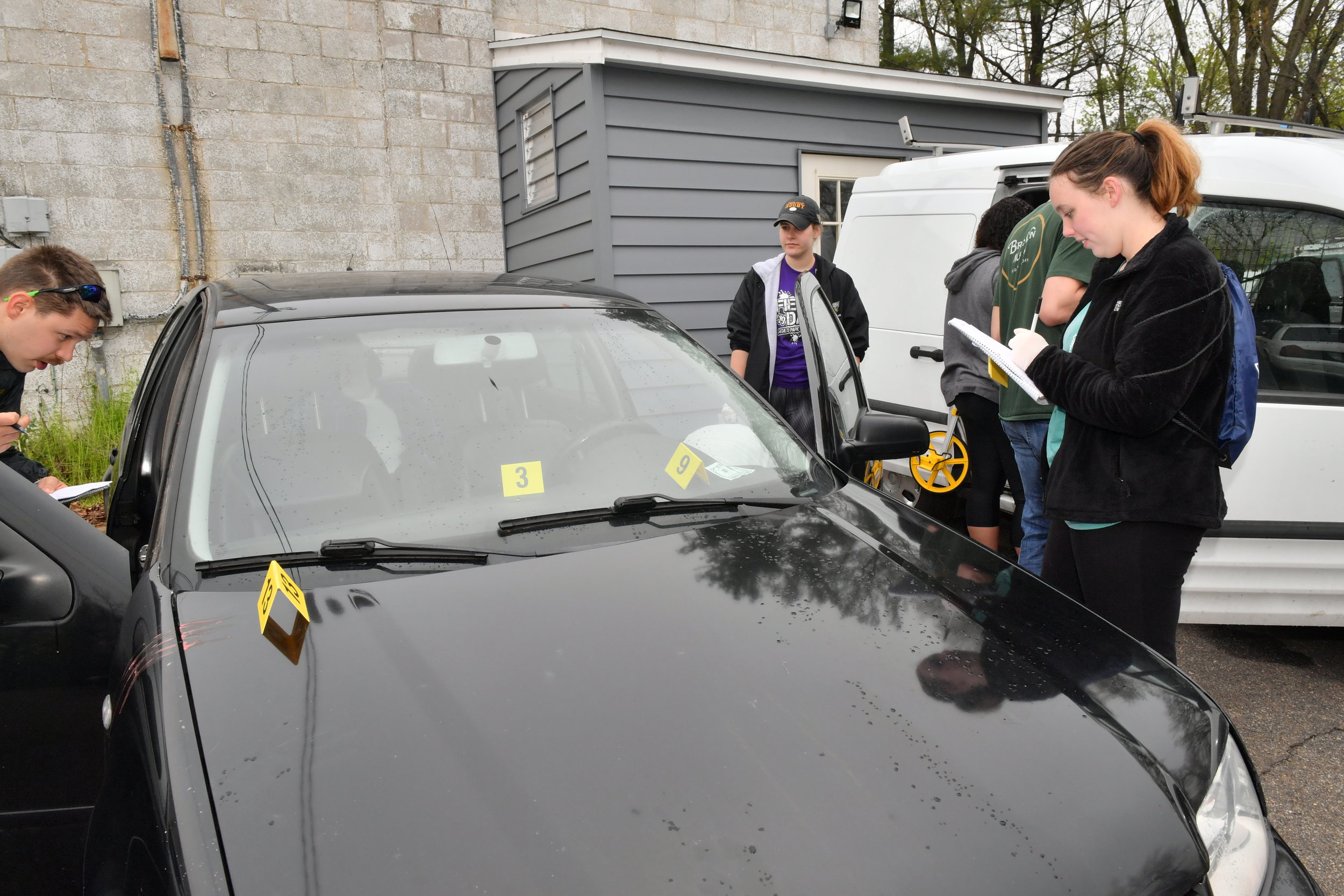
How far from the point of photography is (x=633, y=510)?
192cm

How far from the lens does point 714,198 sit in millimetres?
6531

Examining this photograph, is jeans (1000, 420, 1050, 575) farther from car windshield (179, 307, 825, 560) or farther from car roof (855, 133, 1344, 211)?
car windshield (179, 307, 825, 560)

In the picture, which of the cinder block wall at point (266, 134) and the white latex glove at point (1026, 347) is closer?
the white latex glove at point (1026, 347)

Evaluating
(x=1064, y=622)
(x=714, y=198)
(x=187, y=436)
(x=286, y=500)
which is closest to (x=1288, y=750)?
(x=1064, y=622)

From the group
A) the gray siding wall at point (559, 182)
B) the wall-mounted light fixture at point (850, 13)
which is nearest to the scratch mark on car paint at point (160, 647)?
the gray siding wall at point (559, 182)

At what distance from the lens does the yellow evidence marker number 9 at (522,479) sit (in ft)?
6.28

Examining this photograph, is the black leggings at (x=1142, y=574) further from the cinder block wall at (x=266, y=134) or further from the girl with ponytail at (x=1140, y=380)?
the cinder block wall at (x=266, y=134)

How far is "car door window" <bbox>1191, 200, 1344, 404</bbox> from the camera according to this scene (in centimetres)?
298

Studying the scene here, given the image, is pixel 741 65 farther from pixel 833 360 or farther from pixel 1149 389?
pixel 1149 389

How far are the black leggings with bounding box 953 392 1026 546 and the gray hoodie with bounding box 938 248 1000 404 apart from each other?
46 mm

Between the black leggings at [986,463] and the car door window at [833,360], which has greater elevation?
the car door window at [833,360]

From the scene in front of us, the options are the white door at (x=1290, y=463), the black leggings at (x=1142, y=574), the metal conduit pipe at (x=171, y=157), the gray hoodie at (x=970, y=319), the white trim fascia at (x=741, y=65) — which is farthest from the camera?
the metal conduit pipe at (x=171, y=157)

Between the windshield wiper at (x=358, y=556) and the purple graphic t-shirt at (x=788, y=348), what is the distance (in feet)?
8.27

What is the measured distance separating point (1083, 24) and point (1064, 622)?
21078mm
